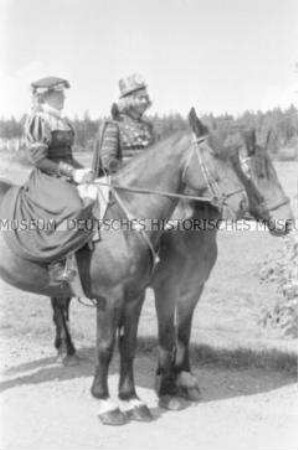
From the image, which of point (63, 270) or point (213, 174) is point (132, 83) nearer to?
point (213, 174)

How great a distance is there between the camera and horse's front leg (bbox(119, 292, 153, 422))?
5.52 m

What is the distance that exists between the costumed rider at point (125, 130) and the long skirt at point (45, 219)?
0.45m

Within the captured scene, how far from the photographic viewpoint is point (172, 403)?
5973 mm

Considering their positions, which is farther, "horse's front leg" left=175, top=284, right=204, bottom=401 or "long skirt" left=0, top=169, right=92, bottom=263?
"horse's front leg" left=175, top=284, right=204, bottom=401

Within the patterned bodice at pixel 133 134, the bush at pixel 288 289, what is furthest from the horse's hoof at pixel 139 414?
the bush at pixel 288 289

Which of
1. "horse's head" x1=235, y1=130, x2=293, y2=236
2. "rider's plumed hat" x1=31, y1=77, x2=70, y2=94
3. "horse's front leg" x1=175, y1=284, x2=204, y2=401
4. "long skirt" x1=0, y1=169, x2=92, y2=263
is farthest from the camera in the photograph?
"horse's front leg" x1=175, y1=284, x2=204, y2=401

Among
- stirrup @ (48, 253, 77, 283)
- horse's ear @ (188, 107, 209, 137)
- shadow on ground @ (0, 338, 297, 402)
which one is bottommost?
shadow on ground @ (0, 338, 297, 402)

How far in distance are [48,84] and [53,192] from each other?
96 centimetres

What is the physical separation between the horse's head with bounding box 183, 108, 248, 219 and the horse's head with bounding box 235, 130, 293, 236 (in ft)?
0.38

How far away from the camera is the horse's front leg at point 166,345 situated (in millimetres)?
6027

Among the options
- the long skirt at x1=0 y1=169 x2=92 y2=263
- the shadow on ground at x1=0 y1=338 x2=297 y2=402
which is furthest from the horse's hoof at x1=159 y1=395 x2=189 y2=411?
the long skirt at x1=0 y1=169 x2=92 y2=263

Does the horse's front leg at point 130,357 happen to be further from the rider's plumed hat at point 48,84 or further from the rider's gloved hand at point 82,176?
the rider's plumed hat at point 48,84

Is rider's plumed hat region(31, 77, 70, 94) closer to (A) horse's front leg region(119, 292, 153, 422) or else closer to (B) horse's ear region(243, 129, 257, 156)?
(B) horse's ear region(243, 129, 257, 156)

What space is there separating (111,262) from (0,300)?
15.8 ft
